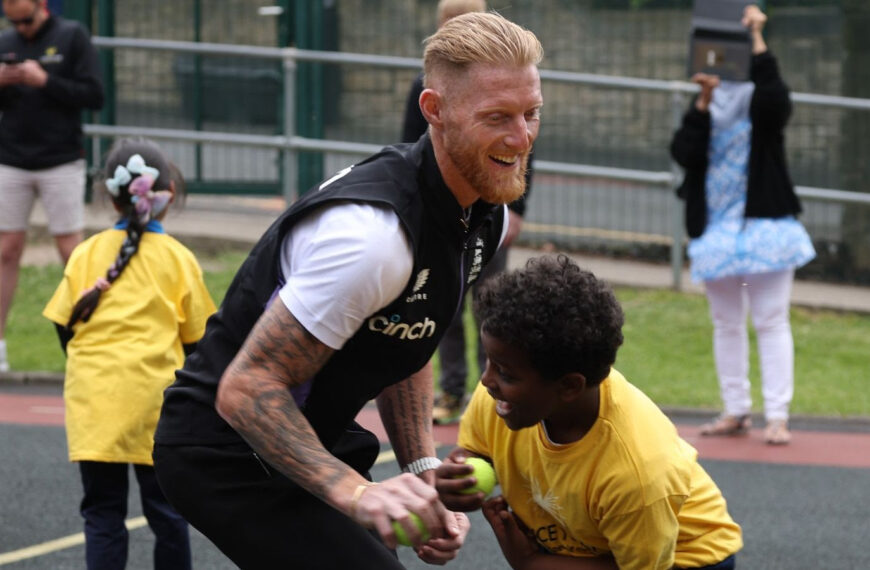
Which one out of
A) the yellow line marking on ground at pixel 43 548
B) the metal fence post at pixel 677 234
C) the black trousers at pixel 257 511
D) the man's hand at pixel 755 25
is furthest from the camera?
the metal fence post at pixel 677 234

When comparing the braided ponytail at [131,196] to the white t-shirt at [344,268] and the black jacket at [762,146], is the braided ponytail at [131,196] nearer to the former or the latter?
the white t-shirt at [344,268]

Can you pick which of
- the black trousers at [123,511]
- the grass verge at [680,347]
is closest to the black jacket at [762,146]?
the grass verge at [680,347]

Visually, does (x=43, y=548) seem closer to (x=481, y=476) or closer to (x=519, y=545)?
(x=519, y=545)

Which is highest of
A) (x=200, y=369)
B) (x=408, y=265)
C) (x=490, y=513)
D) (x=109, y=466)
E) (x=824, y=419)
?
(x=408, y=265)

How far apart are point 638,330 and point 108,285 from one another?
18.7 feet

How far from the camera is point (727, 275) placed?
7074mm

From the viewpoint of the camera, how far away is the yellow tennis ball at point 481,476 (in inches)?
126

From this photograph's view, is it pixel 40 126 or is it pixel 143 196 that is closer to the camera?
pixel 143 196

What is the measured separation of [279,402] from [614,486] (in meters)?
0.89

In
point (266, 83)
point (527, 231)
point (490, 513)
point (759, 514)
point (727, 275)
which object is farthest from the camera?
point (266, 83)

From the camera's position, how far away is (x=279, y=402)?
2.82 meters

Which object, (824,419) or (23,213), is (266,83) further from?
(824,419)

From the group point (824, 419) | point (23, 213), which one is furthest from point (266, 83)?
point (824, 419)

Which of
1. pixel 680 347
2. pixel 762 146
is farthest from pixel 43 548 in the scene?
pixel 680 347
